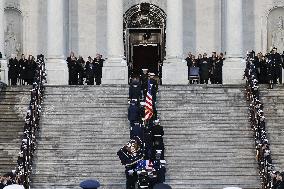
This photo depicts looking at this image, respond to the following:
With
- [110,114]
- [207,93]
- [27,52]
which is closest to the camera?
[110,114]

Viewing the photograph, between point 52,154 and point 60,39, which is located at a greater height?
point 60,39

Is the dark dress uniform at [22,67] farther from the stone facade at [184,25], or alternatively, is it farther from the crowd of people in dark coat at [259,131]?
the crowd of people in dark coat at [259,131]

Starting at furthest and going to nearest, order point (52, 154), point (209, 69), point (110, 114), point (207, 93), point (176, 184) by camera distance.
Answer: point (209, 69), point (207, 93), point (110, 114), point (52, 154), point (176, 184)

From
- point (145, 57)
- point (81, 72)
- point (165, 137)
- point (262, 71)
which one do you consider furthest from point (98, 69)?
point (165, 137)

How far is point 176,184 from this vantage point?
25359mm

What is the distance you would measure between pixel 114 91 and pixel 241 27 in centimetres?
691

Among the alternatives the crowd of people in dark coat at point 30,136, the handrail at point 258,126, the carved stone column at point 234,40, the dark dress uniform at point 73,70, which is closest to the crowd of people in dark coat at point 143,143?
the handrail at point 258,126

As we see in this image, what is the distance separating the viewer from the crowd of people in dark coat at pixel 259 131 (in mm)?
23850

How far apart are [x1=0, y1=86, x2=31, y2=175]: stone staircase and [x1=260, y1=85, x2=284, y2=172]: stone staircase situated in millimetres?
8497

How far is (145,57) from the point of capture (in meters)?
40.1

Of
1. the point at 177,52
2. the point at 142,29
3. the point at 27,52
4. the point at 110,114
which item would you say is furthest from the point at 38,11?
the point at 110,114

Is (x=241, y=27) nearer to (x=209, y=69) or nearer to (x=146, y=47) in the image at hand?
(x=209, y=69)

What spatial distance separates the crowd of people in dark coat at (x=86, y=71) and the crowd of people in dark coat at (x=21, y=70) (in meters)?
1.56

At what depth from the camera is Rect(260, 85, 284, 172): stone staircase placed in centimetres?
2719
